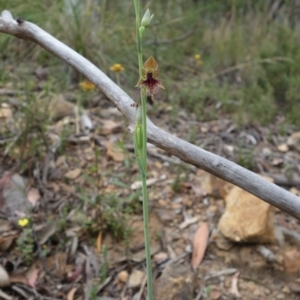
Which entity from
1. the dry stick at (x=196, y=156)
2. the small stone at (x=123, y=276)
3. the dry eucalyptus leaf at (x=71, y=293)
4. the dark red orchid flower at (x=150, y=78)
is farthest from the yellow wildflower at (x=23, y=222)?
the dark red orchid flower at (x=150, y=78)

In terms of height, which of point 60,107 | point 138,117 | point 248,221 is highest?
point 138,117

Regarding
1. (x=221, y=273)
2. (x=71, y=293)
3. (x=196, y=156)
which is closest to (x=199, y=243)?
(x=221, y=273)

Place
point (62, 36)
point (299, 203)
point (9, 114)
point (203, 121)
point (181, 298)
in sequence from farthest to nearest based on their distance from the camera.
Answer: point (62, 36), point (203, 121), point (9, 114), point (181, 298), point (299, 203)

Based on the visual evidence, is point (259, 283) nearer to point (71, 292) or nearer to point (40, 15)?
point (71, 292)

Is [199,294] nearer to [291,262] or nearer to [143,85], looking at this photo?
[291,262]

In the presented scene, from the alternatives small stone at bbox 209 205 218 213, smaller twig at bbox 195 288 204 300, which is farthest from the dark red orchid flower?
small stone at bbox 209 205 218 213

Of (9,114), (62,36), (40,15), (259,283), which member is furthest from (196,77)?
(259,283)

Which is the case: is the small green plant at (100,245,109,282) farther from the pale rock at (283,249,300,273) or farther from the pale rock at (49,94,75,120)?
the pale rock at (49,94,75,120)

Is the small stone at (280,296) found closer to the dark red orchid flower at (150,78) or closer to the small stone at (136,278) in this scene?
the small stone at (136,278)
